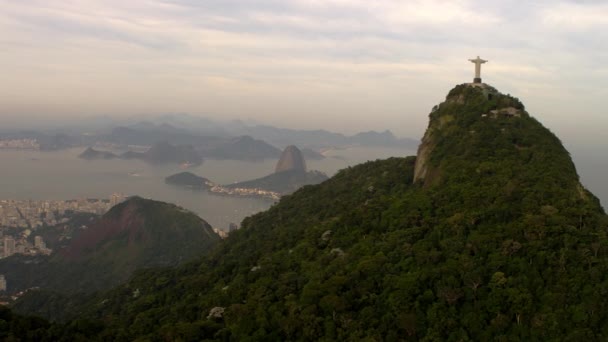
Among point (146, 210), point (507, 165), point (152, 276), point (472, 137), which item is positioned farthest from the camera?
point (146, 210)

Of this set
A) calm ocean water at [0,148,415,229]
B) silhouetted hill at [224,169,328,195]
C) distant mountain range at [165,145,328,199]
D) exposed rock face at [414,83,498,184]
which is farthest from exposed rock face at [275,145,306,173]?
exposed rock face at [414,83,498,184]

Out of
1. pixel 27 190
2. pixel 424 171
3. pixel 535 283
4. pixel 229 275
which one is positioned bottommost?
pixel 27 190


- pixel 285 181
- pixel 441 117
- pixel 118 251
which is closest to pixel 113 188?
pixel 285 181

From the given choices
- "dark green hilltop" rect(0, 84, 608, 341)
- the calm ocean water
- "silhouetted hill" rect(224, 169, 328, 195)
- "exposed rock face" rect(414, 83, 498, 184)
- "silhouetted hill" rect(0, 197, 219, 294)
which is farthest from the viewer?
"silhouetted hill" rect(224, 169, 328, 195)

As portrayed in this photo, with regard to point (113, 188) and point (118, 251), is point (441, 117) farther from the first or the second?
point (113, 188)

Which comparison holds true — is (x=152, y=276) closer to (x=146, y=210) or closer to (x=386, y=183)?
(x=386, y=183)

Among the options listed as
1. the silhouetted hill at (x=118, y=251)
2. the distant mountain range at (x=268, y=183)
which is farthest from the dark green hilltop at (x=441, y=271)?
the distant mountain range at (x=268, y=183)

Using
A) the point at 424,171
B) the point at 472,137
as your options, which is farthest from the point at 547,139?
the point at 424,171

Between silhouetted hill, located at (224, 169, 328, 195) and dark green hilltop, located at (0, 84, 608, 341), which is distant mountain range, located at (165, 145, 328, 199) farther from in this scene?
dark green hilltop, located at (0, 84, 608, 341)
